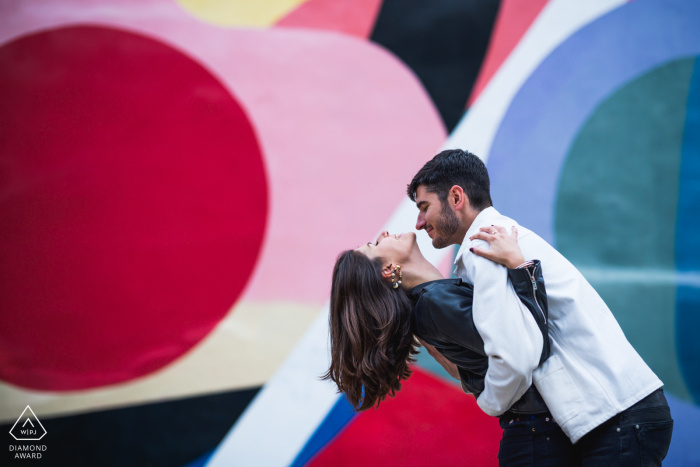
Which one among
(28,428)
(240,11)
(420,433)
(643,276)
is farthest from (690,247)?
(28,428)

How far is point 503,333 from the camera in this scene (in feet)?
4.63

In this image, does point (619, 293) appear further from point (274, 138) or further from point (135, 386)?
point (135, 386)

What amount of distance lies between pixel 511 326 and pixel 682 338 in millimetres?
2319

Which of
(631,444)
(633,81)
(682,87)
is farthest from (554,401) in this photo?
(682,87)

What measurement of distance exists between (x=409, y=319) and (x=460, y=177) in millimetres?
579

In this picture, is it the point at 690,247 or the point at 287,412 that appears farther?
the point at 690,247

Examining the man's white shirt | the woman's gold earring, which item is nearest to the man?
the man's white shirt

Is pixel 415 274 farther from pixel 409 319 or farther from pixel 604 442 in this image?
pixel 604 442

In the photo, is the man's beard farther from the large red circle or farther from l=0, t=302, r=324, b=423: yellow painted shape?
the large red circle

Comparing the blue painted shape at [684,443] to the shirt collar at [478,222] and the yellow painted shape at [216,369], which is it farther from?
the yellow painted shape at [216,369]

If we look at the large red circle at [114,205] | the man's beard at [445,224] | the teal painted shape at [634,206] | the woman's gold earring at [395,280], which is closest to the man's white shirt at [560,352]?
the man's beard at [445,224]

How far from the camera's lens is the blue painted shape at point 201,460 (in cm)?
264

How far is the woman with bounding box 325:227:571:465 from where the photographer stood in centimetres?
153

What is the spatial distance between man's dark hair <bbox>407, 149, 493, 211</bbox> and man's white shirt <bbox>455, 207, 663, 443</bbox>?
306mm
